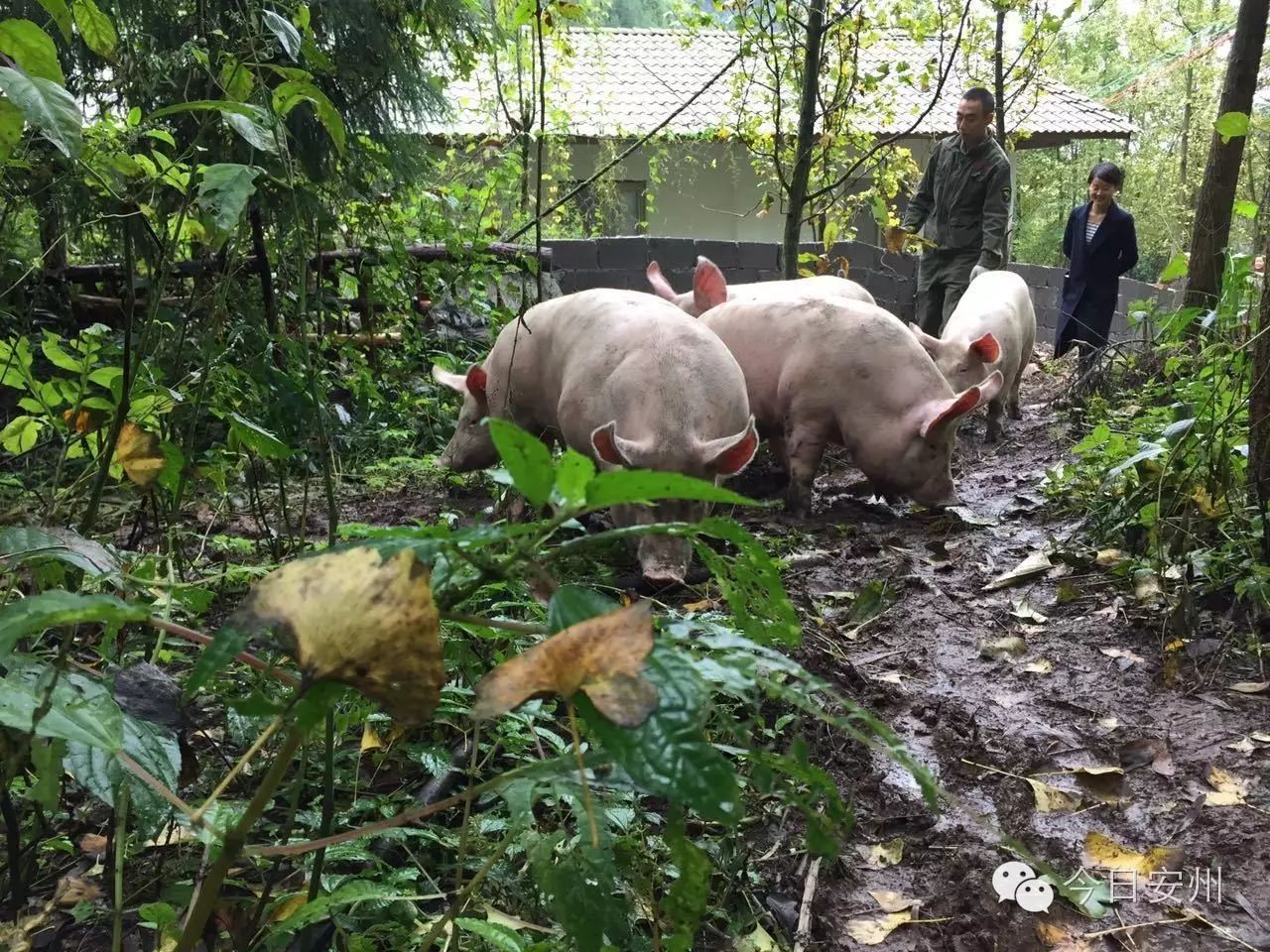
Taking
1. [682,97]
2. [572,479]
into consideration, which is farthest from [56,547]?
[682,97]

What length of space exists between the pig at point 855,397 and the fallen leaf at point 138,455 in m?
3.49

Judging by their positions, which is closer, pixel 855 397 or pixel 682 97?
pixel 855 397

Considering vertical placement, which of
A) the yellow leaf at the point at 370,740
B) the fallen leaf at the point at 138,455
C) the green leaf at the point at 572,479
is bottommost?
the yellow leaf at the point at 370,740

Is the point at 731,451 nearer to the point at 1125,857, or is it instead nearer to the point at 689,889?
the point at 1125,857

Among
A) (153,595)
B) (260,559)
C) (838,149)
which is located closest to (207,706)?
(153,595)

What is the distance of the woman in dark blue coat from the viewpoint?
8062 millimetres

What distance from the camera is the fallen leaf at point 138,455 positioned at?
1908mm

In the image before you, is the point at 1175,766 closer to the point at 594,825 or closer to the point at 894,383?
the point at 594,825

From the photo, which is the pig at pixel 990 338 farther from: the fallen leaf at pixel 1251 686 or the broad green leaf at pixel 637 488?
the broad green leaf at pixel 637 488

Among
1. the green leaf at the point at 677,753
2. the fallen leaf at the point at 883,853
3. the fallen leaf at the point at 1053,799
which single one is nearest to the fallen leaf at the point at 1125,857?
the fallen leaf at the point at 1053,799

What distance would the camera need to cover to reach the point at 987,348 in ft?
19.7

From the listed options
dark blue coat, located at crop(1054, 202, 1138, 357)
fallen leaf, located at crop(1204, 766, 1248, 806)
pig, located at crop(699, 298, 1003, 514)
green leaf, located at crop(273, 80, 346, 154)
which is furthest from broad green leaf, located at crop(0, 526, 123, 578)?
dark blue coat, located at crop(1054, 202, 1138, 357)

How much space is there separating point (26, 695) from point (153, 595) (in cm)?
78

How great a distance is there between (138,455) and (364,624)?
1.42 m
